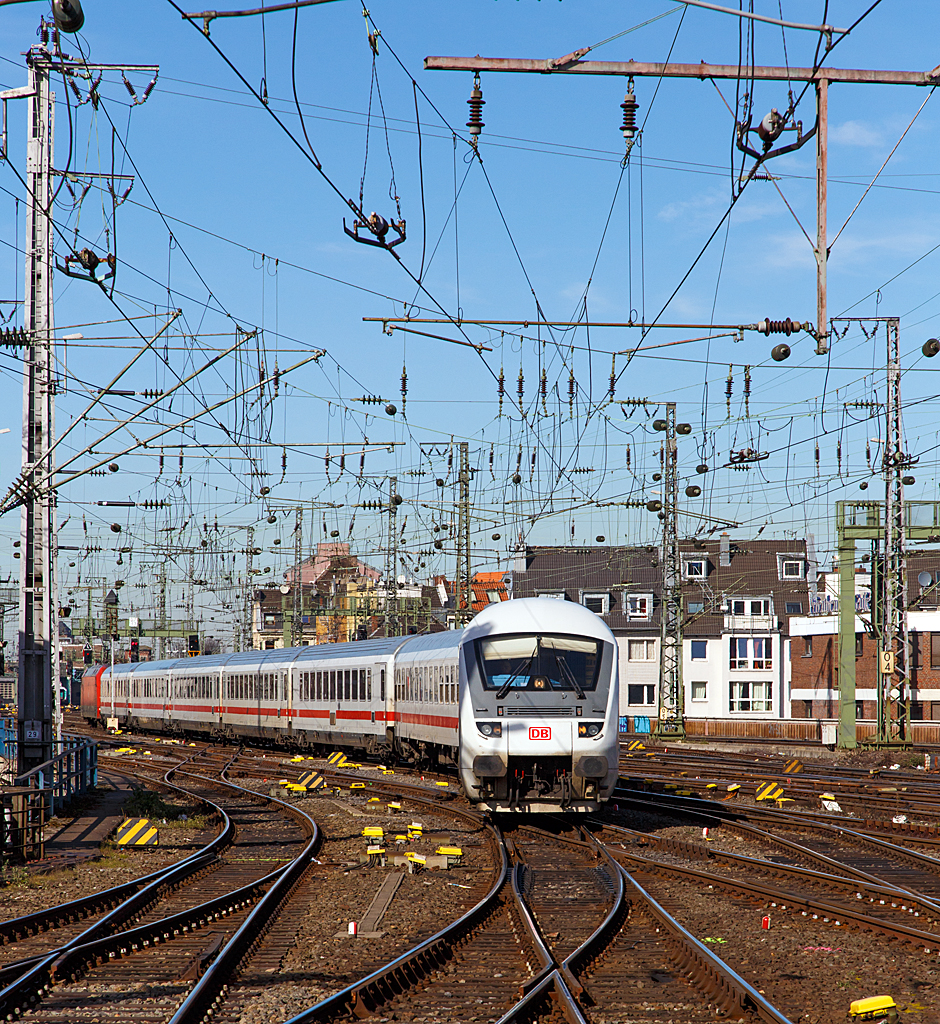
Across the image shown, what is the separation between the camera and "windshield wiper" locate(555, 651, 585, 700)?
16.8 m

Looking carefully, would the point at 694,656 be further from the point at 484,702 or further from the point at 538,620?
the point at 484,702

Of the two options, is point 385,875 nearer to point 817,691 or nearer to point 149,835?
point 149,835

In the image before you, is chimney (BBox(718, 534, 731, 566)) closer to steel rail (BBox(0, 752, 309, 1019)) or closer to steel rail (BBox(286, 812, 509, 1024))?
steel rail (BBox(0, 752, 309, 1019))

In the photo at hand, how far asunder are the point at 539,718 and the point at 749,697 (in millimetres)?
51334

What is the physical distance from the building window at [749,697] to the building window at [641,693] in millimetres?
4312

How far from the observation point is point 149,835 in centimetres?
1669

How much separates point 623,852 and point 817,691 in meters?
46.8

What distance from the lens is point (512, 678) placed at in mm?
16953

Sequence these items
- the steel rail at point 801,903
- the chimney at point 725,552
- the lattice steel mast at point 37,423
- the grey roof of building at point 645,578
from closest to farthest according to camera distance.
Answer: the steel rail at point 801,903 → the lattice steel mast at point 37,423 → the grey roof of building at point 645,578 → the chimney at point 725,552

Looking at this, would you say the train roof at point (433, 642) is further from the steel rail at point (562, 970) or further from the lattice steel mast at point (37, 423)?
the steel rail at point (562, 970)

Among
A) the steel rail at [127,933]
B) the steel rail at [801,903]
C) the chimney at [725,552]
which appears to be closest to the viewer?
the steel rail at [127,933]

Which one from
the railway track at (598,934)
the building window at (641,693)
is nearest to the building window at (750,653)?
the building window at (641,693)

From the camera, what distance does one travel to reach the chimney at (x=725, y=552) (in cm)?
6881

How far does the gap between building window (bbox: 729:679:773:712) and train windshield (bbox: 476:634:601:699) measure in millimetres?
50063
